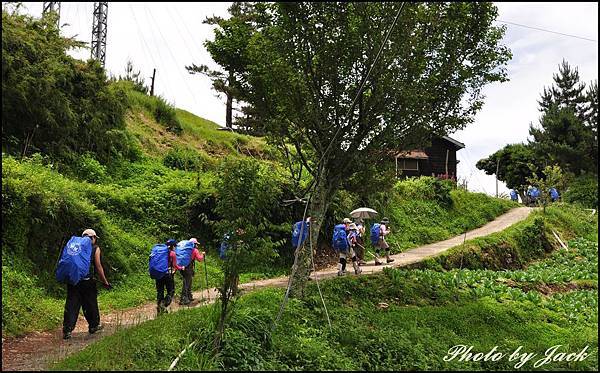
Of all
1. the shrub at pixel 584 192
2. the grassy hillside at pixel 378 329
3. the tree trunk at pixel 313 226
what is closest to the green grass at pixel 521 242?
the grassy hillside at pixel 378 329

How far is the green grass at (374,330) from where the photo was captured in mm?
6977

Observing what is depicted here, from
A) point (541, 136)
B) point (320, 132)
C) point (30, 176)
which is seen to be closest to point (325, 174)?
point (320, 132)

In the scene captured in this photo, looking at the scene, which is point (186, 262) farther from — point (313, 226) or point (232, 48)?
point (232, 48)

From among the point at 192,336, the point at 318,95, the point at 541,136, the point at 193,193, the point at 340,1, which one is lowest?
the point at 192,336

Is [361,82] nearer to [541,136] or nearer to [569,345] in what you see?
[569,345]

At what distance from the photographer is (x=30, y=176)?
1223 cm

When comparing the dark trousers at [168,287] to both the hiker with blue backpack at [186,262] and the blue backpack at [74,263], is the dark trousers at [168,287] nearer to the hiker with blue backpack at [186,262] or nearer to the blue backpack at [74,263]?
the hiker with blue backpack at [186,262]

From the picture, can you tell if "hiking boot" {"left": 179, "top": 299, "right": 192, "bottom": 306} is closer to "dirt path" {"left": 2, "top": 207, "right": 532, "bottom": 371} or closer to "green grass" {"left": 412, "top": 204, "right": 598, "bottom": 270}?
"dirt path" {"left": 2, "top": 207, "right": 532, "bottom": 371}

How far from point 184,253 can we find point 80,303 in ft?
9.19

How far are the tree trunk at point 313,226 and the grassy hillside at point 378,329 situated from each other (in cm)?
34

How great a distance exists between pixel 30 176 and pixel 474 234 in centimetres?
2079

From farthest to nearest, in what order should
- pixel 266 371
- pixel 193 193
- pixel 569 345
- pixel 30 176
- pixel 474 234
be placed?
1. pixel 474 234
2. pixel 193 193
3. pixel 30 176
4. pixel 569 345
5. pixel 266 371

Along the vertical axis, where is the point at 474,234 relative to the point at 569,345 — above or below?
above

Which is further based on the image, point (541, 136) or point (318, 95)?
point (541, 136)
